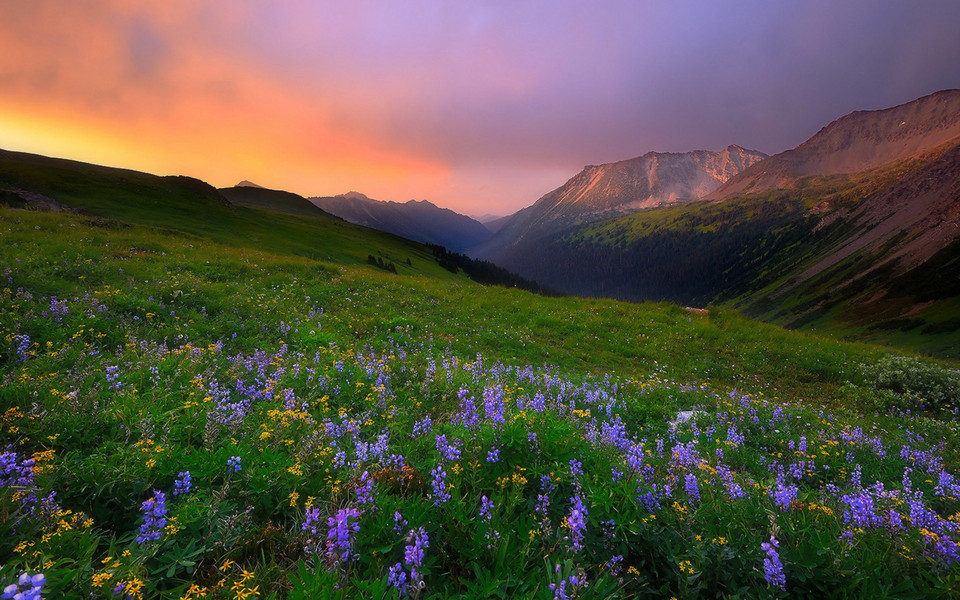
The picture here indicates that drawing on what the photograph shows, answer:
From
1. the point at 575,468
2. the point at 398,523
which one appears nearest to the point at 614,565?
the point at 575,468

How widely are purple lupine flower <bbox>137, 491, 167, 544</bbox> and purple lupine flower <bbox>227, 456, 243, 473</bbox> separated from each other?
521 mm

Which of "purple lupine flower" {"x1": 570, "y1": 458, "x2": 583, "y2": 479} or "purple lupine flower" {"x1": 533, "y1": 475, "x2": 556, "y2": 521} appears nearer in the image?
"purple lupine flower" {"x1": 533, "y1": 475, "x2": 556, "y2": 521}

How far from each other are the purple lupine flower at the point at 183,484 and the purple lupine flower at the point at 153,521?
211 millimetres

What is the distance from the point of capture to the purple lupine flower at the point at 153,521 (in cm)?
250

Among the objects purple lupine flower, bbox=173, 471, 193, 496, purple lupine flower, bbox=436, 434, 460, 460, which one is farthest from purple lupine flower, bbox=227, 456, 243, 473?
purple lupine flower, bbox=436, 434, 460, 460

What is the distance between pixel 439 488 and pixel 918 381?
1726 cm

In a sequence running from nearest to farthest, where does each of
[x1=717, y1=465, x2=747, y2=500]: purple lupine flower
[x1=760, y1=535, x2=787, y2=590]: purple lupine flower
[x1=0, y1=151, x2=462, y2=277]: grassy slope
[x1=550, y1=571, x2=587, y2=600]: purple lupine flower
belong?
[x1=550, y1=571, x2=587, y2=600]: purple lupine flower
[x1=760, y1=535, x2=787, y2=590]: purple lupine flower
[x1=717, y1=465, x2=747, y2=500]: purple lupine flower
[x1=0, y1=151, x2=462, y2=277]: grassy slope

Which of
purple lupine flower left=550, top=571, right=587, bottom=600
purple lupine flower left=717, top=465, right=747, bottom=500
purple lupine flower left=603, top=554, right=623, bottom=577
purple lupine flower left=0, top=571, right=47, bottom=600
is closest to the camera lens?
purple lupine flower left=0, top=571, right=47, bottom=600

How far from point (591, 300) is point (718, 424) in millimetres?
18732

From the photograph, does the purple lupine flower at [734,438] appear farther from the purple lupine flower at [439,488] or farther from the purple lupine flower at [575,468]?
the purple lupine flower at [439,488]

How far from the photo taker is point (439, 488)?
331 cm

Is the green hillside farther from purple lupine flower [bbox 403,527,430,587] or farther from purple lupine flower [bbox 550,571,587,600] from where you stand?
purple lupine flower [bbox 550,571,587,600]

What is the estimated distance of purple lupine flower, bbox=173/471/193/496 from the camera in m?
3.01

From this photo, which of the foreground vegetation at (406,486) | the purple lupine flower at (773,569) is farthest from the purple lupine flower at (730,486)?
the purple lupine flower at (773,569)
